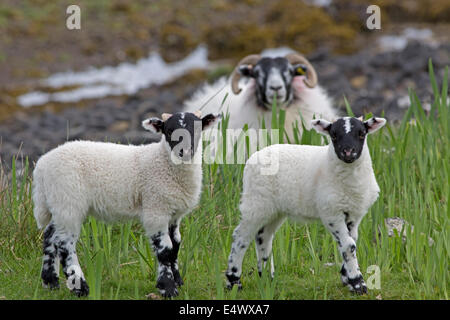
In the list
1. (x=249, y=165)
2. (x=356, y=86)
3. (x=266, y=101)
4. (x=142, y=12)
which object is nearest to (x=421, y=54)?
(x=356, y=86)

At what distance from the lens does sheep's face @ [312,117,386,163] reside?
4.82 m

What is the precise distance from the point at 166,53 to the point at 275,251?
24618 millimetres

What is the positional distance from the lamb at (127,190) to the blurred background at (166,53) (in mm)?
10163

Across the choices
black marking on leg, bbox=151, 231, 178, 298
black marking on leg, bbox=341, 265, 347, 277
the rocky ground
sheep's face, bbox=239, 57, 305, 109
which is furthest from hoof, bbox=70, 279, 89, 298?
the rocky ground

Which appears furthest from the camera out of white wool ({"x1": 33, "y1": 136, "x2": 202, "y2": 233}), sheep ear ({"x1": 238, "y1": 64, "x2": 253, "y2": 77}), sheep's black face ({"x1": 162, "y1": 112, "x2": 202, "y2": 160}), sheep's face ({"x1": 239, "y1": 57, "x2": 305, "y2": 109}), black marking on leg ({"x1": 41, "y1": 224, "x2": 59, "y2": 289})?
sheep ear ({"x1": 238, "y1": 64, "x2": 253, "y2": 77})

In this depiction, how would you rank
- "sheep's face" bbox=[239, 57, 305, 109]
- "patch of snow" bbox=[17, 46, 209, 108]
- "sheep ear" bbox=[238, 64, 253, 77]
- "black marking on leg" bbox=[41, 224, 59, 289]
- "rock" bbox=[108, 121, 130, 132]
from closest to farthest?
1. "black marking on leg" bbox=[41, 224, 59, 289]
2. "sheep's face" bbox=[239, 57, 305, 109]
3. "sheep ear" bbox=[238, 64, 253, 77]
4. "rock" bbox=[108, 121, 130, 132]
5. "patch of snow" bbox=[17, 46, 209, 108]

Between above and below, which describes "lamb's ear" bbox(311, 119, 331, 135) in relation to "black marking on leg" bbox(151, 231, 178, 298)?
above

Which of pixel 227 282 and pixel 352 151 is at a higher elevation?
pixel 352 151

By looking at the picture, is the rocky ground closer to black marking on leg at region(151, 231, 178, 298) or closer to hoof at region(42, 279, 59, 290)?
hoof at region(42, 279, 59, 290)

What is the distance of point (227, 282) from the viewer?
5355 mm

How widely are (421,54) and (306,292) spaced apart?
15835 mm

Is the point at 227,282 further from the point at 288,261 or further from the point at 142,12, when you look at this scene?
the point at 142,12

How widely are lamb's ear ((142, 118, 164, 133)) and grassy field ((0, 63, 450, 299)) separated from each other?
3.05ft

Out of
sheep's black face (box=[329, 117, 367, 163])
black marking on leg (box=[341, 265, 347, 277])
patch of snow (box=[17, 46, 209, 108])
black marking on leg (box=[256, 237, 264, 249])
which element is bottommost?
black marking on leg (box=[341, 265, 347, 277])
